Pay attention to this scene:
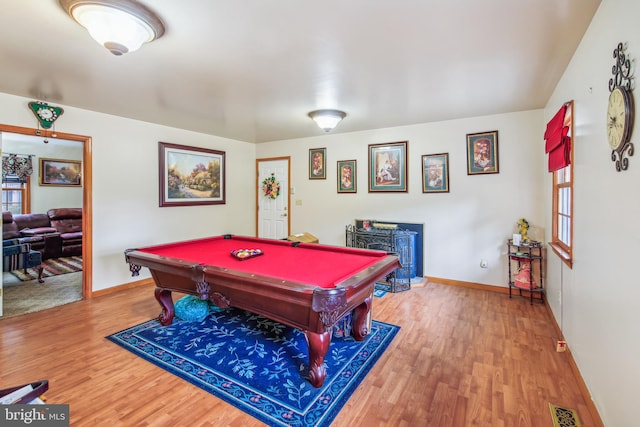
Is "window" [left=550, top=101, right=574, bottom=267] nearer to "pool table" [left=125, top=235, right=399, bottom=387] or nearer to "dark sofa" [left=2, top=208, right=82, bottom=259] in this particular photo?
"pool table" [left=125, top=235, right=399, bottom=387]

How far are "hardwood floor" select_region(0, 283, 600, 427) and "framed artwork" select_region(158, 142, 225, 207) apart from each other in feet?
6.80

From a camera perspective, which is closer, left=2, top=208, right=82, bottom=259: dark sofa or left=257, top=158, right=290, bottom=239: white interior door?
left=2, top=208, right=82, bottom=259: dark sofa

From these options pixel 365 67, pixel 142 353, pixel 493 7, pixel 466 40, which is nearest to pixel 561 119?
pixel 466 40

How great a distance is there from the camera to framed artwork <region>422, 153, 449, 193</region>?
4.30 meters

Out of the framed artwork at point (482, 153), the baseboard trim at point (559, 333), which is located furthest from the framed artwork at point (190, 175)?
the framed artwork at point (482, 153)

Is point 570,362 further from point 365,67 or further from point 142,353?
point 142,353

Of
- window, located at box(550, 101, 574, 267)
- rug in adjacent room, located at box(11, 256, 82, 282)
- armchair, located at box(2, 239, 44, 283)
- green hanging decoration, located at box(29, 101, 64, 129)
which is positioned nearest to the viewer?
window, located at box(550, 101, 574, 267)

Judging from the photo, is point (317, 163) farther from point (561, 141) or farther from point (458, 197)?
point (561, 141)

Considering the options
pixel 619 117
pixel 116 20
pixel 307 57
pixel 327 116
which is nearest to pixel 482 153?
pixel 327 116

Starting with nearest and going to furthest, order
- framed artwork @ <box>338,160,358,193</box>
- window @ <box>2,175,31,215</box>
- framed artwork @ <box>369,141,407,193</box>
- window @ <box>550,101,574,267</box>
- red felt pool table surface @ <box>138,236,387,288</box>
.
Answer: red felt pool table surface @ <box>138,236,387,288</box>
window @ <box>550,101,574,267</box>
framed artwork @ <box>369,141,407,193</box>
framed artwork @ <box>338,160,358,193</box>
window @ <box>2,175,31,215</box>

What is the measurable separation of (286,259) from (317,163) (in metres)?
3.14

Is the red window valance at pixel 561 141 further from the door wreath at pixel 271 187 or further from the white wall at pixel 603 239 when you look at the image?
the door wreath at pixel 271 187

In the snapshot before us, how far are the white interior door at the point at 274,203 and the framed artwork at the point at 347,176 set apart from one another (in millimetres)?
1175

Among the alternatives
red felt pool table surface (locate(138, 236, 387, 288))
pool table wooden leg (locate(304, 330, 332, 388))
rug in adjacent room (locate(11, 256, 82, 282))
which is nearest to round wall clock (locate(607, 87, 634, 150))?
red felt pool table surface (locate(138, 236, 387, 288))
